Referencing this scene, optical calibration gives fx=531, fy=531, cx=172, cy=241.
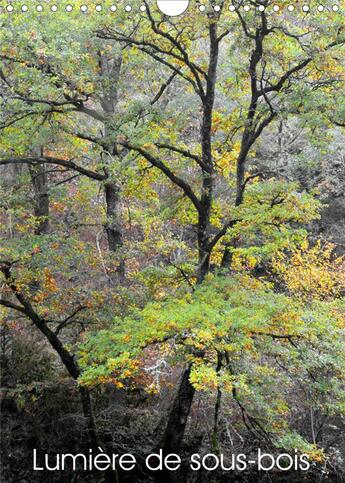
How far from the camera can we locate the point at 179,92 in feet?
39.4

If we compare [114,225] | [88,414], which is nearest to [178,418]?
[88,414]

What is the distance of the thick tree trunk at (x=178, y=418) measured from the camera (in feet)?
26.6

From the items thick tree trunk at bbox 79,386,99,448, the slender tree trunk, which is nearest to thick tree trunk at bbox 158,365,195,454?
thick tree trunk at bbox 79,386,99,448

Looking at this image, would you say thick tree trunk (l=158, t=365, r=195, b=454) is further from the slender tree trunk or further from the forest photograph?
the slender tree trunk

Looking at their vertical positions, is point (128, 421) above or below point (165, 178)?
below

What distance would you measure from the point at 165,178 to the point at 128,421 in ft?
14.3

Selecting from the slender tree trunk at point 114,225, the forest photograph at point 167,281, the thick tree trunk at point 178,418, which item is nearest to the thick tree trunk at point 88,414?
the forest photograph at point 167,281

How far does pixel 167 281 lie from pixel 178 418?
2208 millimetres

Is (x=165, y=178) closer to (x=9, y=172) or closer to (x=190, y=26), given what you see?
(x=190, y=26)

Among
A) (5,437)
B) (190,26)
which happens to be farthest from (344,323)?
(5,437)

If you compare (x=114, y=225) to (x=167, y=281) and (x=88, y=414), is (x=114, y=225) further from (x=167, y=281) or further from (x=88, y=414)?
(x=88, y=414)

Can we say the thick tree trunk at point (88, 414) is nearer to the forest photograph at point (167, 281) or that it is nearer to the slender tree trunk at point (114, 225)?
the forest photograph at point (167, 281)

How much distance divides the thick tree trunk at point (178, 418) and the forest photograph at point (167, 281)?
0.03 metres

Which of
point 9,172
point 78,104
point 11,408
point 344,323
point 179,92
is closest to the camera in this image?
point 344,323
